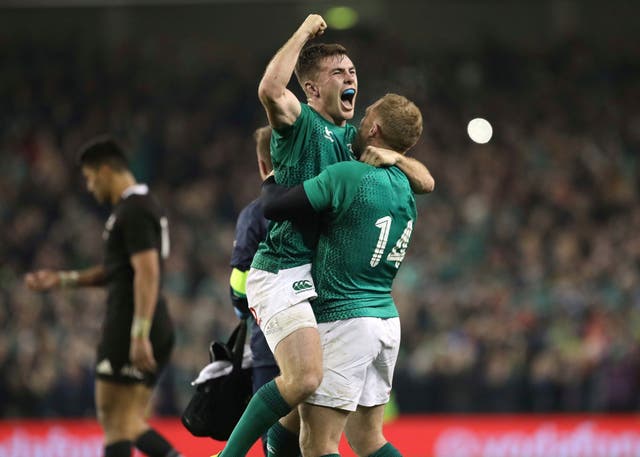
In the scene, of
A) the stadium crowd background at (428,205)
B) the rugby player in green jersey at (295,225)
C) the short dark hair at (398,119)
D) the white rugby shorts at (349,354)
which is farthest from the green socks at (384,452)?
the stadium crowd background at (428,205)

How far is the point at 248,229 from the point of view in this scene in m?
5.67

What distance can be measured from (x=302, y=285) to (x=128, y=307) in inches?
102

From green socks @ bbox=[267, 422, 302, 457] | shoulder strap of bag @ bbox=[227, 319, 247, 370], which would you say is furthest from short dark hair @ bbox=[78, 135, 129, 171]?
green socks @ bbox=[267, 422, 302, 457]

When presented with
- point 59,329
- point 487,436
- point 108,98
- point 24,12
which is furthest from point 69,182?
point 487,436

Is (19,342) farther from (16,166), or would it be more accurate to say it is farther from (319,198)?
(319,198)

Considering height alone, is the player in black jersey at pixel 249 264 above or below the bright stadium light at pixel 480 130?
below

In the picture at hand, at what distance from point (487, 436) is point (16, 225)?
25.1ft

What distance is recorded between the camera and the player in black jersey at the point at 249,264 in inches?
217

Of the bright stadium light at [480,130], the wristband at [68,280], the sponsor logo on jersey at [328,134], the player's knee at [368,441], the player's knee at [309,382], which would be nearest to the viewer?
the player's knee at [309,382]

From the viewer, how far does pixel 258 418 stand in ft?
15.5

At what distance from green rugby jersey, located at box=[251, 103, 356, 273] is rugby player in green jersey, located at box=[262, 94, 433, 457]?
9 cm

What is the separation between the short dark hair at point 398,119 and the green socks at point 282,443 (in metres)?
1.48

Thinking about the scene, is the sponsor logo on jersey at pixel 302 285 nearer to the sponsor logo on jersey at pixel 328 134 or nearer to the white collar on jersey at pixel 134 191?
the sponsor logo on jersey at pixel 328 134

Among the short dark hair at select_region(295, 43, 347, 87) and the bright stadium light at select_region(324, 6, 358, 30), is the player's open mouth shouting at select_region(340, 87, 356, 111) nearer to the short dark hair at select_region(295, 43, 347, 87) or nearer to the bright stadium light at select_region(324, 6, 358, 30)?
the short dark hair at select_region(295, 43, 347, 87)
